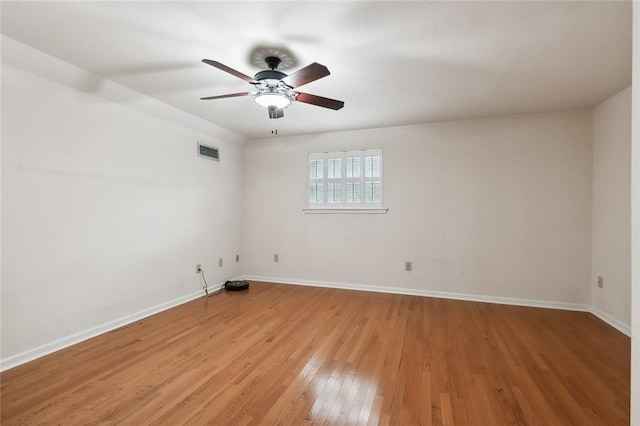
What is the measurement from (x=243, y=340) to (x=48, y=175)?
2151mm

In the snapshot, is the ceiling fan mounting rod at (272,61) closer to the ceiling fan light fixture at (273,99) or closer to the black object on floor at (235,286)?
the ceiling fan light fixture at (273,99)

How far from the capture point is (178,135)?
3.62 metres

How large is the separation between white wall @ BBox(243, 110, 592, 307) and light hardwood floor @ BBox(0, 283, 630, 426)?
2.19 feet

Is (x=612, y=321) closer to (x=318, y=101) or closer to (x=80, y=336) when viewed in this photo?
(x=318, y=101)

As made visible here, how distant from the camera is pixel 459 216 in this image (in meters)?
3.79

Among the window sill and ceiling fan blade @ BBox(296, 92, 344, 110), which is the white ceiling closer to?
ceiling fan blade @ BBox(296, 92, 344, 110)

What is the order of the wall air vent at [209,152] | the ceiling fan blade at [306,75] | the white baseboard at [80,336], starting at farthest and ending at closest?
the wall air vent at [209,152]
the white baseboard at [80,336]
the ceiling fan blade at [306,75]

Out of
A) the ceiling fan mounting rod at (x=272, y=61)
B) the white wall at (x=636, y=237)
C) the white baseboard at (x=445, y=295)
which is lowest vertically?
the white baseboard at (x=445, y=295)

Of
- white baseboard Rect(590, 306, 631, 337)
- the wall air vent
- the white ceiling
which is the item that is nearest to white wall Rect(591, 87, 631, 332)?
white baseboard Rect(590, 306, 631, 337)

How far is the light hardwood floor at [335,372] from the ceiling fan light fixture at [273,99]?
2.06 meters

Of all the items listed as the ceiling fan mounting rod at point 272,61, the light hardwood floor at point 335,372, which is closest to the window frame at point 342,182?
the light hardwood floor at point 335,372

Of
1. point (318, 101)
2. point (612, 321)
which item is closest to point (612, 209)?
point (612, 321)

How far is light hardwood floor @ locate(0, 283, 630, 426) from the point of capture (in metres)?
1.63

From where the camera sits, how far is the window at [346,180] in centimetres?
420
